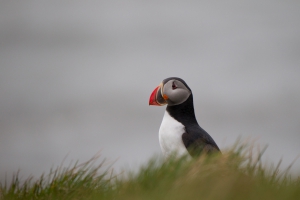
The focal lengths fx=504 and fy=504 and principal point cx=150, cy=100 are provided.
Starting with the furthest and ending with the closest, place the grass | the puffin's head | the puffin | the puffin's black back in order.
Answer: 1. the puffin's head
2. the puffin
3. the puffin's black back
4. the grass

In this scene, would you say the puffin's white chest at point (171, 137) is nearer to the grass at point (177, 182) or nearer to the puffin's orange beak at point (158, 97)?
the puffin's orange beak at point (158, 97)

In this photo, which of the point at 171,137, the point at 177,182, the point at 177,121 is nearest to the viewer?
the point at 177,182

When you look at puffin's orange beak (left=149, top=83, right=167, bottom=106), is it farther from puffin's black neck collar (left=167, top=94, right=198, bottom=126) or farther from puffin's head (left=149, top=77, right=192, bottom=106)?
puffin's black neck collar (left=167, top=94, right=198, bottom=126)

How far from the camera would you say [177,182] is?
344 cm

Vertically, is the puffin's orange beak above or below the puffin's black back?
above

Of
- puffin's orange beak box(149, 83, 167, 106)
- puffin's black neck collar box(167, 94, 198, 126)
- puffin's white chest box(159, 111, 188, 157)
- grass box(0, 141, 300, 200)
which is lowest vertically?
grass box(0, 141, 300, 200)

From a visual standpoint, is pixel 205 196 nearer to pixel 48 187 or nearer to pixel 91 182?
pixel 91 182

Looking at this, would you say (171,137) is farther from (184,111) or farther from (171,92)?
(171,92)

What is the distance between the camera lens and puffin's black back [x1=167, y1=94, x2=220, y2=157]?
489 cm

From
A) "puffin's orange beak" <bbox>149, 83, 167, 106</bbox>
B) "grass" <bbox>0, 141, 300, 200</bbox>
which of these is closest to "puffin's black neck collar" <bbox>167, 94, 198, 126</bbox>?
"puffin's orange beak" <bbox>149, 83, 167, 106</bbox>

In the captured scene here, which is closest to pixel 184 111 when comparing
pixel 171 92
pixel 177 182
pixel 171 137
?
pixel 171 92

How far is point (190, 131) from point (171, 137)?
20cm

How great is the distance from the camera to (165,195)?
328cm

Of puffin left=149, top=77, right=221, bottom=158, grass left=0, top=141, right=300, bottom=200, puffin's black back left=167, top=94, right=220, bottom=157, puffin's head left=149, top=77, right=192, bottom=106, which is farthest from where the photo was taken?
puffin's head left=149, top=77, right=192, bottom=106
